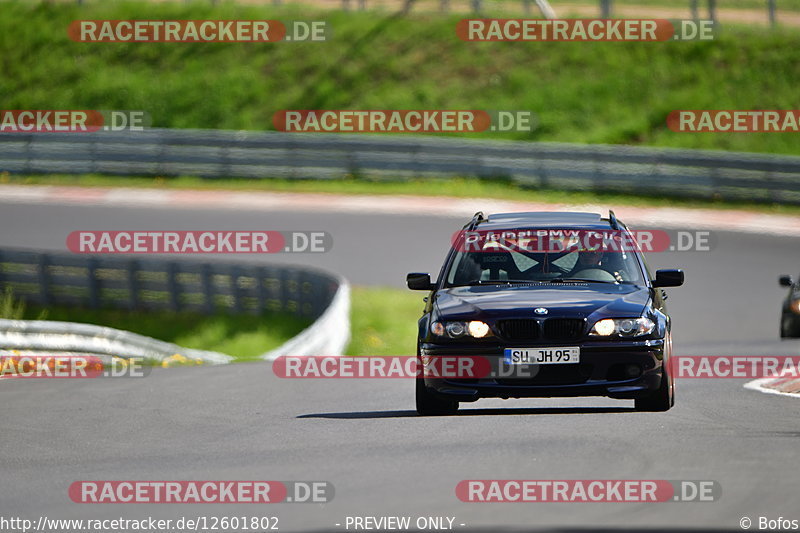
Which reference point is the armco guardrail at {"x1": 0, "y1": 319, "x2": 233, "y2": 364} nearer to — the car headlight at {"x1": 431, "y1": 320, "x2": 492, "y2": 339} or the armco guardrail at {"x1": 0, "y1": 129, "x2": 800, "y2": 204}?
the car headlight at {"x1": 431, "y1": 320, "x2": 492, "y2": 339}

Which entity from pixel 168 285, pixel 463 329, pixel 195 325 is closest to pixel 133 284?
pixel 168 285

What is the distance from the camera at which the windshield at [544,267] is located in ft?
36.2

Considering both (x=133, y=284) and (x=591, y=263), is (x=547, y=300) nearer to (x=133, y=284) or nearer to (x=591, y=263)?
(x=591, y=263)

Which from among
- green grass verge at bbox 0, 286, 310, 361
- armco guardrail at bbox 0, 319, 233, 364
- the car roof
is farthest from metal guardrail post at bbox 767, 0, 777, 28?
the car roof

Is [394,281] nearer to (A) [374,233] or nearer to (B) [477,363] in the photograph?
(A) [374,233]

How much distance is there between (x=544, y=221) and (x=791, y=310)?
8635mm

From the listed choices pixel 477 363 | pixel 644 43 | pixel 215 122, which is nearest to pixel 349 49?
pixel 215 122

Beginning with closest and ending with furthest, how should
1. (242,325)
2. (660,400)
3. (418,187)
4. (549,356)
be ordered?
(549,356) → (660,400) → (242,325) → (418,187)

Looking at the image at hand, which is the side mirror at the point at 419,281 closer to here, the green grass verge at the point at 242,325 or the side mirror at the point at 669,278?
the side mirror at the point at 669,278

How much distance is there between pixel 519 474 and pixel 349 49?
34.4 meters

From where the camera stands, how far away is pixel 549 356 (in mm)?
10055

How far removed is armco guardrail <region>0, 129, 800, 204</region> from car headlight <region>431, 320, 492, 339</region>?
72.8ft

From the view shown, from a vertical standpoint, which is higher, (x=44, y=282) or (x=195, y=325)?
(x=44, y=282)

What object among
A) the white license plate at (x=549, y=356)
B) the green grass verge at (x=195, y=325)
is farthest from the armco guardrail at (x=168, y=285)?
the white license plate at (x=549, y=356)
